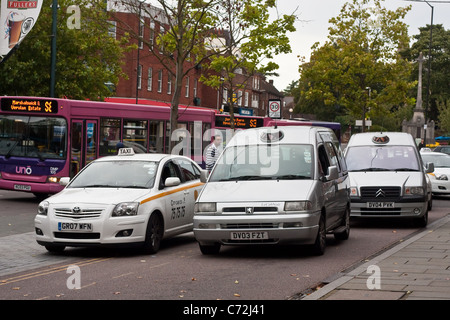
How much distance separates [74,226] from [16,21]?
12617mm

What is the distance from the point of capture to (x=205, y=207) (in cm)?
1180

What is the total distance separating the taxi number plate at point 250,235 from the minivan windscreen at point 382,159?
6950mm

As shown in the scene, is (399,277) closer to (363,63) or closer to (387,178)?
(387,178)

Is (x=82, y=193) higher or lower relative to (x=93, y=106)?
lower

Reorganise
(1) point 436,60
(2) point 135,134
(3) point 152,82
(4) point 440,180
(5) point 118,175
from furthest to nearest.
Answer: (1) point 436,60 < (3) point 152,82 < (4) point 440,180 < (2) point 135,134 < (5) point 118,175

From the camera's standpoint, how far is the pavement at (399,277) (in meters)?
8.15

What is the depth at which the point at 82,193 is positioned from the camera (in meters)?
12.6

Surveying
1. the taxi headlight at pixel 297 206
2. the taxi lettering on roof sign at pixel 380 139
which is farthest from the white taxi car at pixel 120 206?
the taxi lettering on roof sign at pixel 380 139

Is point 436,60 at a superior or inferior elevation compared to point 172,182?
superior

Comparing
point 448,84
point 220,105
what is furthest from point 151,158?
point 448,84

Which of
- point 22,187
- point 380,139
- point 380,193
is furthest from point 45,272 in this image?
point 22,187

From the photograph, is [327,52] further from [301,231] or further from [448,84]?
[448,84]

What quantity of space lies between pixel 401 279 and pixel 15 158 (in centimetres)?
1545

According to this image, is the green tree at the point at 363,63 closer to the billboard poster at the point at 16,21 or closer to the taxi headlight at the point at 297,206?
the billboard poster at the point at 16,21
